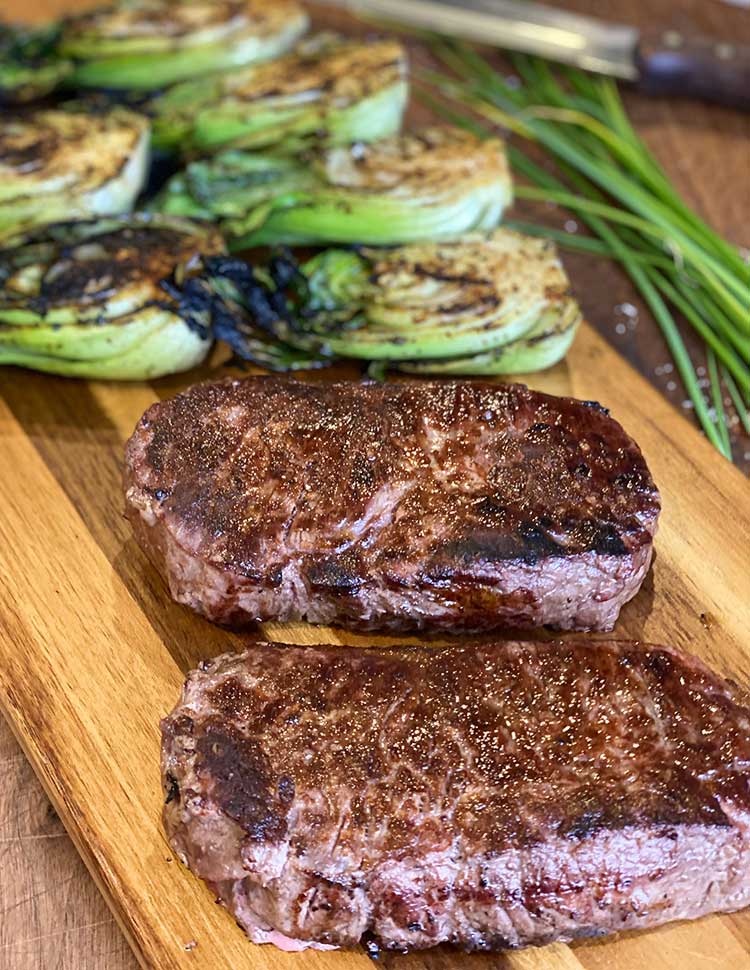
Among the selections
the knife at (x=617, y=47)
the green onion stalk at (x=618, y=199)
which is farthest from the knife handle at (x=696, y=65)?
the green onion stalk at (x=618, y=199)

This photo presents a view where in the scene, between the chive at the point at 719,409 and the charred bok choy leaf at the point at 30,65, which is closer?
the chive at the point at 719,409

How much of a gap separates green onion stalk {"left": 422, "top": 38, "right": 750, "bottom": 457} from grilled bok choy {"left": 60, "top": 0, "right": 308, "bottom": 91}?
967 millimetres

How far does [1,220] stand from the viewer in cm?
480

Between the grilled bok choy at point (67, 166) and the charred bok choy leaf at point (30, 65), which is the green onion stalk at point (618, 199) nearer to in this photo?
the grilled bok choy at point (67, 166)

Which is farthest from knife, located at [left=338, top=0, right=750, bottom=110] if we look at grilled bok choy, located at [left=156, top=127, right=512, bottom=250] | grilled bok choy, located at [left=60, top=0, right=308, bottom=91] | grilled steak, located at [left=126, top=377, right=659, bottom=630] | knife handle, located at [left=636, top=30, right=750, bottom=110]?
grilled steak, located at [left=126, top=377, right=659, bottom=630]

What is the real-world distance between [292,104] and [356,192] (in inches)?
27.8

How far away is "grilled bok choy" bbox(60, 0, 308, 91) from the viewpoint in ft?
18.4

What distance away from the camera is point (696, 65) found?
6047 mm

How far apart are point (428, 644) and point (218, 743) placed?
874mm

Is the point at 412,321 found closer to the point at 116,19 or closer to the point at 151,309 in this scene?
the point at 151,309

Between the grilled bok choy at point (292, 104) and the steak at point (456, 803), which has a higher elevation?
the grilled bok choy at point (292, 104)

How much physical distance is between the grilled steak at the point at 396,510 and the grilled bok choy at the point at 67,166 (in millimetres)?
1468

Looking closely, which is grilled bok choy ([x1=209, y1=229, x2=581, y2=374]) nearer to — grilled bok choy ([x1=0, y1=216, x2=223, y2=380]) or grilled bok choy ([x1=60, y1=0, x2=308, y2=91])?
grilled bok choy ([x1=0, y1=216, x2=223, y2=380])

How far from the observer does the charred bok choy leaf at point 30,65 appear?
18.7 ft
